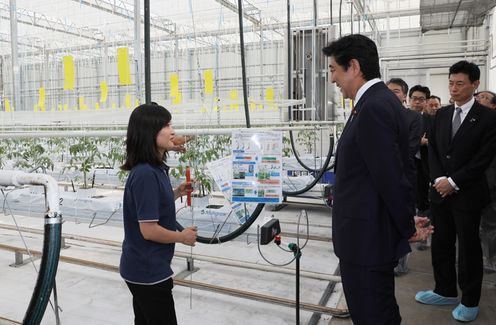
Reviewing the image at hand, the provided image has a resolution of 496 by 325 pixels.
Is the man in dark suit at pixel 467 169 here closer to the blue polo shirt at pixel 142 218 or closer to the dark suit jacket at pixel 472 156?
the dark suit jacket at pixel 472 156

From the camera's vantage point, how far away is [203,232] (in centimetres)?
310

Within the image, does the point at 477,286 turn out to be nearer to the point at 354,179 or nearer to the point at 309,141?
the point at 354,179

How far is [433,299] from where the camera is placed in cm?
227

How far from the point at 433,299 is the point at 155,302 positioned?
170cm

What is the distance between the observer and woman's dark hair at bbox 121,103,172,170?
1.28 m

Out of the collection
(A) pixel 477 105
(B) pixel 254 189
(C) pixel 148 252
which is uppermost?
(A) pixel 477 105

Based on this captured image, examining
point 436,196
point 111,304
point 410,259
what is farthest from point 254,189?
point 410,259

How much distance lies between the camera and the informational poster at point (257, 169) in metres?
1.87

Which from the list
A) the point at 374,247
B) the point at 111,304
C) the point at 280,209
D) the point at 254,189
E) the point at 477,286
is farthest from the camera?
the point at 280,209

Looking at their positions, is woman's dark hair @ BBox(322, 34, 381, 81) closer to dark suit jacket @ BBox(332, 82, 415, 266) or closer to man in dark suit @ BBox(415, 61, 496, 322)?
A: dark suit jacket @ BBox(332, 82, 415, 266)

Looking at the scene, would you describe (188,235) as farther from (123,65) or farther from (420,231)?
(123,65)

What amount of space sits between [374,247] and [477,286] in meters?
1.16

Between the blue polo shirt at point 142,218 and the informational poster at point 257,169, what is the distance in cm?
59

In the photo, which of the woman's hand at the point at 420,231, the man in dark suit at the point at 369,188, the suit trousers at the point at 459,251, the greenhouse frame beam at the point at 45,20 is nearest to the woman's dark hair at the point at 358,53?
the man in dark suit at the point at 369,188
